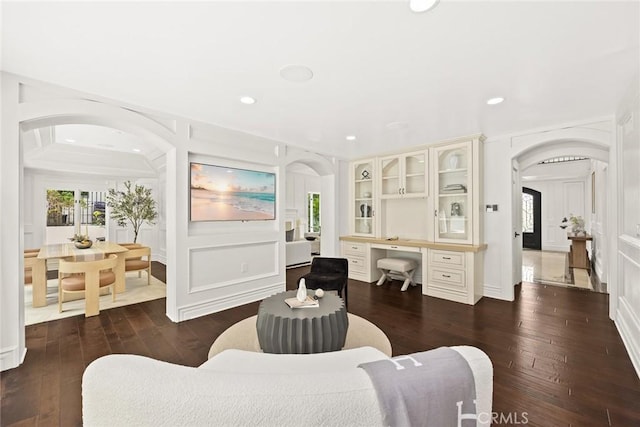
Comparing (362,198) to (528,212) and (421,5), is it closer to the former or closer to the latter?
(421,5)

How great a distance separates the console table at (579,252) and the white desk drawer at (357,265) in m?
4.86

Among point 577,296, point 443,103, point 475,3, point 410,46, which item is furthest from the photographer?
point 577,296

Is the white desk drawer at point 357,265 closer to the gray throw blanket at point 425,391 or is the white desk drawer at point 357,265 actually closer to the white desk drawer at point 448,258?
the white desk drawer at point 448,258

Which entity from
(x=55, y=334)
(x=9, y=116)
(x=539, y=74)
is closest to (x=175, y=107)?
(x=9, y=116)

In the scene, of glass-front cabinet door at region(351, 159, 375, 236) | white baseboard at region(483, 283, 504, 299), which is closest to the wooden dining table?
glass-front cabinet door at region(351, 159, 375, 236)

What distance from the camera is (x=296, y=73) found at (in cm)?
222

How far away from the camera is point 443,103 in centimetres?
285

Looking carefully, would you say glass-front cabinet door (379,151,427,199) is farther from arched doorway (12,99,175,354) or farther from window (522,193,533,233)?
window (522,193,533,233)

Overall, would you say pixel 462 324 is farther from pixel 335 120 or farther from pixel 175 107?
pixel 175 107

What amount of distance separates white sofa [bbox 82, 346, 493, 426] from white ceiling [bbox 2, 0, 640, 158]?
1748 mm

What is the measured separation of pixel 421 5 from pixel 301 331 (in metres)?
2.04

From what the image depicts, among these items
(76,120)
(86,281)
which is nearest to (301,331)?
(76,120)

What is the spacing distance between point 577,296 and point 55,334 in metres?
6.69

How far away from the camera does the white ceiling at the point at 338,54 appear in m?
1.57
